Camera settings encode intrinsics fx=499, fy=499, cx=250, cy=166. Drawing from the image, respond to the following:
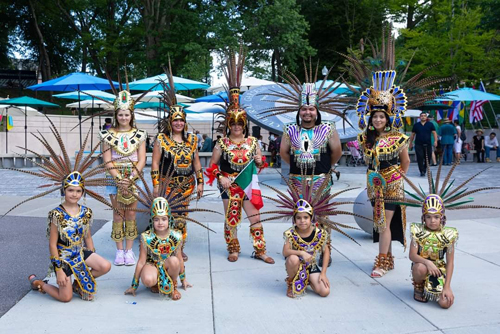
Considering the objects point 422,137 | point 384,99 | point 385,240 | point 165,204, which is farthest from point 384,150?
point 422,137

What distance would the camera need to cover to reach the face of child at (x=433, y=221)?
416 centimetres

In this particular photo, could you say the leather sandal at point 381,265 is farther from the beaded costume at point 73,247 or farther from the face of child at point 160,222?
the beaded costume at point 73,247

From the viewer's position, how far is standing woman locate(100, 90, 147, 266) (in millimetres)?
5367

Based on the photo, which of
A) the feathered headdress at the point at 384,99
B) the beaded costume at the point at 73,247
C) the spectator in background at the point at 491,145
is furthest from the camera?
the spectator in background at the point at 491,145

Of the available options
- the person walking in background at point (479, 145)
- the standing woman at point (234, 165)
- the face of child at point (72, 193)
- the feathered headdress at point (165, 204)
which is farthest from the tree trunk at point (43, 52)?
the face of child at point (72, 193)

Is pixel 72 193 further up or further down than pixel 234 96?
further down

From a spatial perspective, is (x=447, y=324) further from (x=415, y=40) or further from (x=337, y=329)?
(x=415, y=40)

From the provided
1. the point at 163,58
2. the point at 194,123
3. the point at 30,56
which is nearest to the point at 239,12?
the point at 163,58

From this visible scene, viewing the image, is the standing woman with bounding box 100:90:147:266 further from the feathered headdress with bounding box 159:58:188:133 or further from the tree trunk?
the tree trunk

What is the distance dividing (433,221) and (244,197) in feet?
7.24

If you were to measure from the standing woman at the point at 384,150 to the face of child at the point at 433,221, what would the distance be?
2.38ft

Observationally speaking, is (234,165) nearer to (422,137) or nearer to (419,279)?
(419,279)

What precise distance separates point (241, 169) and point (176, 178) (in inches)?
29.4

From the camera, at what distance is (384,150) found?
16.1 ft
